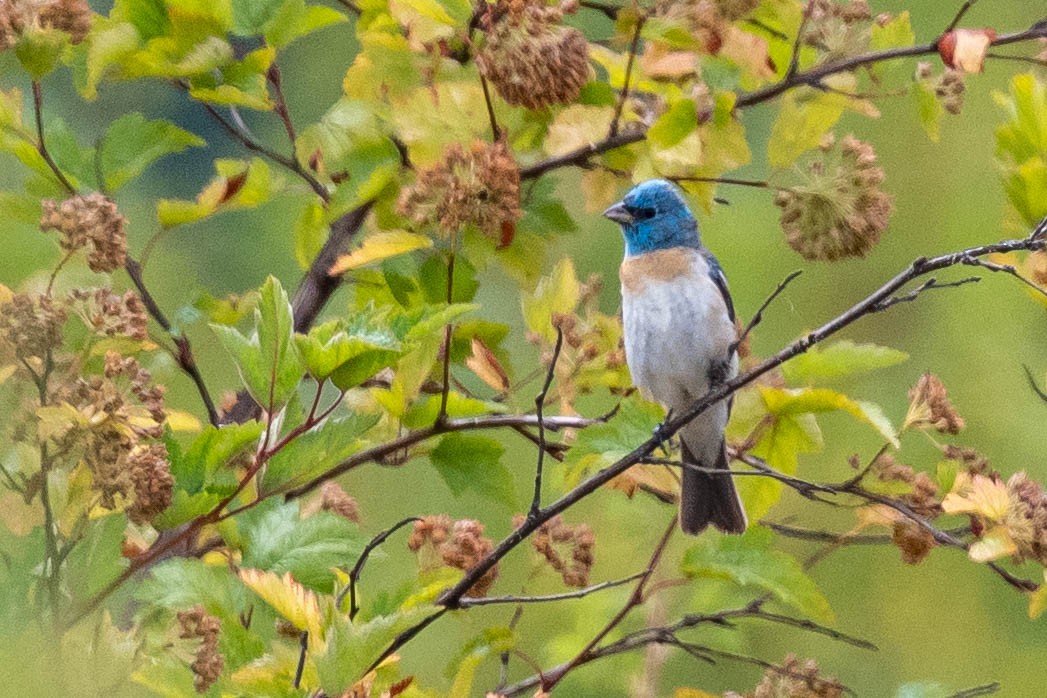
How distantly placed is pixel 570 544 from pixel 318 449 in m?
0.60

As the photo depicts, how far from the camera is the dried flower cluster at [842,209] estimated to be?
2.41 m

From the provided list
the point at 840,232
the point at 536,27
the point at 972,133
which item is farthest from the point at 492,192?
the point at 972,133

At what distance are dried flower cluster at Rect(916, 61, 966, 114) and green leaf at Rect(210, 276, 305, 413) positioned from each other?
1.25 metres

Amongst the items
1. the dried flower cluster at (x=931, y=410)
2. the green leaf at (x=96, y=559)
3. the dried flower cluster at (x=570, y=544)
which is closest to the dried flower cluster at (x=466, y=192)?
the dried flower cluster at (x=570, y=544)

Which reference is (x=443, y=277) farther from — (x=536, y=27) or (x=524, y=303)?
(x=536, y=27)

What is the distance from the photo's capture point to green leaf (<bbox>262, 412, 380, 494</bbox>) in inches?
76.8

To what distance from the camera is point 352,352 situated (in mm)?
1829

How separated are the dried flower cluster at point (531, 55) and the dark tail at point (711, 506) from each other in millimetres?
1511

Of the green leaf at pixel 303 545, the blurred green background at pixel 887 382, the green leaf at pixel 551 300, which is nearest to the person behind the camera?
the green leaf at pixel 303 545

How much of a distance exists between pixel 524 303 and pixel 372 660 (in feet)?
3.59

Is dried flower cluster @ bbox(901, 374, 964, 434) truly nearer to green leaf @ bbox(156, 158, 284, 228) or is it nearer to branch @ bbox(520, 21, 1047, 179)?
branch @ bbox(520, 21, 1047, 179)

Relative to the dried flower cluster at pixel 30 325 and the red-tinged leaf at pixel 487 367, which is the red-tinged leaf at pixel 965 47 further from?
the dried flower cluster at pixel 30 325

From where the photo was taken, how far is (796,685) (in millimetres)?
2223

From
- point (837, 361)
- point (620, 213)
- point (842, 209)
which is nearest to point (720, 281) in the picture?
point (620, 213)
